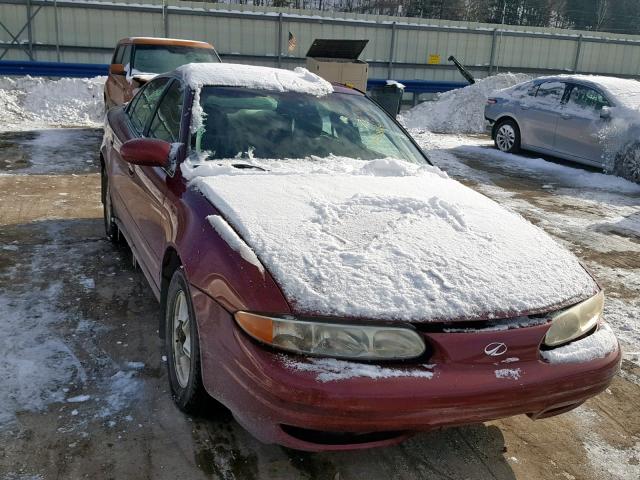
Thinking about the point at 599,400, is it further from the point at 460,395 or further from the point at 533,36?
the point at 533,36

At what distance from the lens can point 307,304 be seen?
207cm

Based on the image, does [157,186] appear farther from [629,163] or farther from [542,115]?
[542,115]

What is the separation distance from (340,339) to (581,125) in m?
8.91

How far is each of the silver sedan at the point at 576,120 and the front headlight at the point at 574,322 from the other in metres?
7.43

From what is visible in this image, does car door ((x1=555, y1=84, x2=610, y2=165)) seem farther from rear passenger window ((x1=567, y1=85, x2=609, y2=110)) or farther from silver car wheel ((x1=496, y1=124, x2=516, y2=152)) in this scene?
silver car wheel ((x1=496, y1=124, x2=516, y2=152))

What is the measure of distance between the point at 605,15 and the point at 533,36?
94.7 ft

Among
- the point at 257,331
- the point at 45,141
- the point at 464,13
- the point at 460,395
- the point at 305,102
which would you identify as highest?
the point at 464,13

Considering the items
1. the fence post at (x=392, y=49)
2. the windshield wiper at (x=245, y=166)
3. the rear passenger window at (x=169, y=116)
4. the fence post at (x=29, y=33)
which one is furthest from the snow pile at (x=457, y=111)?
the windshield wiper at (x=245, y=166)

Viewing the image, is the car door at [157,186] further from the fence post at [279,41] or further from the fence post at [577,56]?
the fence post at [577,56]

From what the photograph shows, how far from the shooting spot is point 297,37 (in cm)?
1883

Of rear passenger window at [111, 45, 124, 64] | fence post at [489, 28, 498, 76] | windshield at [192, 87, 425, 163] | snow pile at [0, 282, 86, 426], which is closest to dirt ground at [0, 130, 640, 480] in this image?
snow pile at [0, 282, 86, 426]

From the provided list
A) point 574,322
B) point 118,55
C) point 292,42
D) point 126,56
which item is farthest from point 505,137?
point 574,322

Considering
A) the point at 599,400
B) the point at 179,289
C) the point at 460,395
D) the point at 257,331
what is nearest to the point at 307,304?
the point at 257,331

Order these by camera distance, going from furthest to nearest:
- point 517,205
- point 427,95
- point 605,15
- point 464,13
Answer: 1. point 605,15
2. point 464,13
3. point 427,95
4. point 517,205
